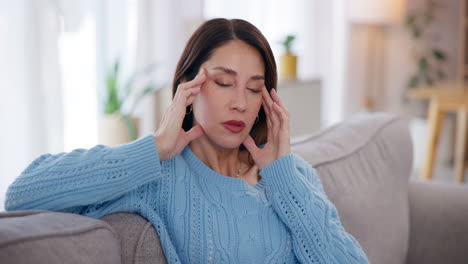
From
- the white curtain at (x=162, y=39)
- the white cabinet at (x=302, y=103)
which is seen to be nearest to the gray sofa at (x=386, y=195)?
the white curtain at (x=162, y=39)

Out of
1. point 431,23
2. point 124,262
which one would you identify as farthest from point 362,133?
point 431,23

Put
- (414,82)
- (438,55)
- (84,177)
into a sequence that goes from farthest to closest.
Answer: (414,82), (438,55), (84,177)

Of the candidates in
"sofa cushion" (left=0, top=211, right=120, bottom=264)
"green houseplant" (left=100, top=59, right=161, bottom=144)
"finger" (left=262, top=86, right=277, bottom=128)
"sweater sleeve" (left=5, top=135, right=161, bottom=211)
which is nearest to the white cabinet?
"green houseplant" (left=100, top=59, right=161, bottom=144)

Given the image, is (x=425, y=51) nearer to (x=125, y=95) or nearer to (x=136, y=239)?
(x=125, y=95)

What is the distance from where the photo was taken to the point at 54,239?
86 cm

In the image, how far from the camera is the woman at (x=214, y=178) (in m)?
1.07

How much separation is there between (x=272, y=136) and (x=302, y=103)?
91.7 inches

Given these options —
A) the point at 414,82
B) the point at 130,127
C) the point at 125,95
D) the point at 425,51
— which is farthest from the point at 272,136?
the point at 425,51

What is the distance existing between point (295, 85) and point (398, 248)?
1947 millimetres

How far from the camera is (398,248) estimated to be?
1.70 m

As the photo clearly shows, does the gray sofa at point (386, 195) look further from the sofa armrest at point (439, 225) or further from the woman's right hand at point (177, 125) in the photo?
the woman's right hand at point (177, 125)

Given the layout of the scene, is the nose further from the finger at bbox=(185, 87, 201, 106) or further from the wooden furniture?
the wooden furniture

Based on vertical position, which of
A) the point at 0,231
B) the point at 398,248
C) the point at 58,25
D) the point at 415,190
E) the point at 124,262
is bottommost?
the point at 398,248

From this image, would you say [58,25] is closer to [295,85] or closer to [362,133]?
[362,133]
